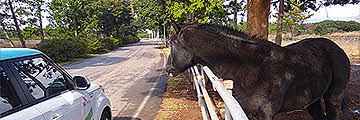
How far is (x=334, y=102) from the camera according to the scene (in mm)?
3781

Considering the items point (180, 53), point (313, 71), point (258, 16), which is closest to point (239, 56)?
point (180, 53)

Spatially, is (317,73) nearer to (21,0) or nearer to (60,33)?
(21,0)

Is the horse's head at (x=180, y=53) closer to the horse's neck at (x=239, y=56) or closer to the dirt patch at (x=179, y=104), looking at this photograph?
the horse's neck at (x=239, y=56)

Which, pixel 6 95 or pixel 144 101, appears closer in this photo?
pixel 6 95

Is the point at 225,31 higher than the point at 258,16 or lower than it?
lower

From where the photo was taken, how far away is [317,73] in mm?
3246

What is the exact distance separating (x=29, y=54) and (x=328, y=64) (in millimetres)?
4348

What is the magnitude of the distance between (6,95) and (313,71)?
151 inches

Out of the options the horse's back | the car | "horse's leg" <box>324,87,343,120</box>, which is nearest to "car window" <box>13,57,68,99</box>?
the car

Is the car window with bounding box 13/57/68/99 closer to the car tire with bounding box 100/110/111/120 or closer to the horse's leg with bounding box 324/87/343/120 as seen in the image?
the car tire with bounding box 100/110/111/120

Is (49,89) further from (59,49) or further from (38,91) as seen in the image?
(59,49)

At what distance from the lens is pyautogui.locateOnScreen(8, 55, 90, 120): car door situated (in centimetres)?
194

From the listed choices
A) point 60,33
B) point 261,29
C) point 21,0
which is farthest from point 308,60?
point 60,33

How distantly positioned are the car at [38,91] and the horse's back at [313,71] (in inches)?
110
